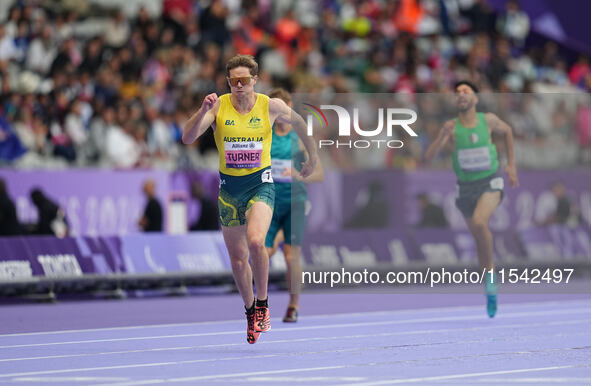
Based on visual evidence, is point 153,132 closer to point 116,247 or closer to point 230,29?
point 116,247

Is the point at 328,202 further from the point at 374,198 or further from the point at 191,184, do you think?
the point at 191,184

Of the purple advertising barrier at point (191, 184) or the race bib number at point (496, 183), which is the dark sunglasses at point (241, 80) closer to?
the race bib number at point (496, 183)

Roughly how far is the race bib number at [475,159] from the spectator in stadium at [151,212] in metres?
6.03

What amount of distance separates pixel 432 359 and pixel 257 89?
15126 millimetres

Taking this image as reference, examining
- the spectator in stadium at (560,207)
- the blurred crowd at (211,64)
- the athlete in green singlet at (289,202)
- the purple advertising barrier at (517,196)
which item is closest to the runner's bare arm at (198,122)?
the athlete in green singlet at (289,202)

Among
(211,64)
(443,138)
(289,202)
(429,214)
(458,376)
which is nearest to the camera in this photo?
(458,376)

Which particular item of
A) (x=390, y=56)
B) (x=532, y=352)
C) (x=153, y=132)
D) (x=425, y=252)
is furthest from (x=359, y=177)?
(x=532, y=352)

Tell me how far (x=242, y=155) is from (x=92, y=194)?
877 cm

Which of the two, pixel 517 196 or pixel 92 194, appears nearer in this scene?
pixel 92 194

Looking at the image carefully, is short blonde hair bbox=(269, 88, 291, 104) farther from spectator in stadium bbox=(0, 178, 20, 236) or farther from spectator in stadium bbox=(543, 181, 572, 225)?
spectator in stadium bbox=(543, 181, 572, 225)

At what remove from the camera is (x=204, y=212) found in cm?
2095

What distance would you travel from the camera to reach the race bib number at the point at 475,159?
15.7 meters

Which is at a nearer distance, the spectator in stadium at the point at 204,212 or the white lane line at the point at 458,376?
the white lane line at the point at 458,376

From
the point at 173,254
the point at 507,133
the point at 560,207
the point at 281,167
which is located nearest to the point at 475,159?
the point at 507,133
